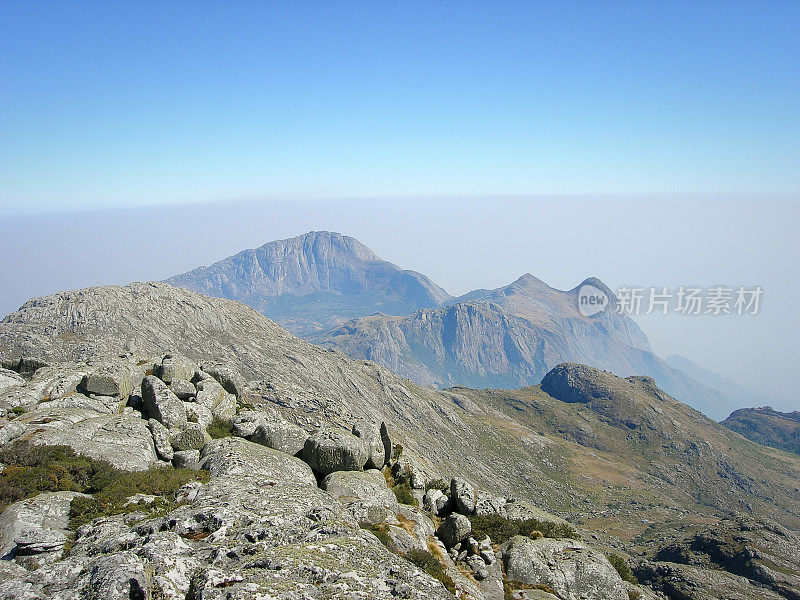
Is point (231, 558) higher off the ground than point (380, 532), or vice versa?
point (231, 558)

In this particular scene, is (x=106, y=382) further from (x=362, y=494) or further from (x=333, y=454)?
(x=362, y=494)

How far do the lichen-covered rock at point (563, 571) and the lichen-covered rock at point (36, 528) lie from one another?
25026 millimetres

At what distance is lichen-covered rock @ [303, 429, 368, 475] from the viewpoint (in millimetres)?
31141

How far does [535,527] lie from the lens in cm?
3441

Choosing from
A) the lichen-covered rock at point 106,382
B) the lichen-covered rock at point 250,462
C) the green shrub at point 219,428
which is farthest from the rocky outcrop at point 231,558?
the lichen-covered rock at point 106,382

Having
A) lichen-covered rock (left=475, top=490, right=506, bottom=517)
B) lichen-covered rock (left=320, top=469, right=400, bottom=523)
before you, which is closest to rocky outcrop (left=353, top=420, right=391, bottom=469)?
lichen-covered rock (left=320, top=469, right=400, bottom=523)

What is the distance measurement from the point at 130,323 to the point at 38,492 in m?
209

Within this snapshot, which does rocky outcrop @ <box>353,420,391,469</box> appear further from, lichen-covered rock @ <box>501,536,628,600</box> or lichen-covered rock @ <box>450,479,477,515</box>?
lichen-covered rock @ <box>501,536,628,600</box>

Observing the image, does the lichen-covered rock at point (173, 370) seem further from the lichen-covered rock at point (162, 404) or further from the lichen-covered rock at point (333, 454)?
the lichen-covered rock at point (333, 454)

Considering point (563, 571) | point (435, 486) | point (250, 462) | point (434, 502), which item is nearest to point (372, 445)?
point (434, 502)

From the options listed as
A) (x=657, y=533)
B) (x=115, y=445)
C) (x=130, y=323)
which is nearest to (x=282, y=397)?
(x=130, y=323)

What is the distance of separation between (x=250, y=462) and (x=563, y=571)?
22050mm

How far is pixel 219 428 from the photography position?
118ft

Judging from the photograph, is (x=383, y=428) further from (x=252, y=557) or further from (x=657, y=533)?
(x=657, y=533)
